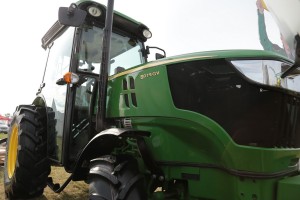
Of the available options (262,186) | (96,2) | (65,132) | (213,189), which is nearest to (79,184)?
(65,132)

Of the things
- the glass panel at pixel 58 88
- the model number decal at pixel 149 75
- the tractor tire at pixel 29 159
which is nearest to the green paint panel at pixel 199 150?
the model number decal at pixel 149 75

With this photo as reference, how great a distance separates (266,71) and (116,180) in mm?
1322

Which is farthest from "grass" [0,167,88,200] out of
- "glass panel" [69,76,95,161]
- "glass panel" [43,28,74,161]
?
"glass panel" [69,76,95,161]

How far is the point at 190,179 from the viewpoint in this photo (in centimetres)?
230

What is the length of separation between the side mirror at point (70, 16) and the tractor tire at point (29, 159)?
1.63m

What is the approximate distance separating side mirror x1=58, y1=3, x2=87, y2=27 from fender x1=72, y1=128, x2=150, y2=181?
1131mm

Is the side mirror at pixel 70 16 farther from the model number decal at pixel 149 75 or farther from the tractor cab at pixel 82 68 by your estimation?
the model number decal at pixel 149 75

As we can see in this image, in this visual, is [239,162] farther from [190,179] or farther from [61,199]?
[61,199]

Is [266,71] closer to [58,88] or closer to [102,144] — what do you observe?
[102,144]

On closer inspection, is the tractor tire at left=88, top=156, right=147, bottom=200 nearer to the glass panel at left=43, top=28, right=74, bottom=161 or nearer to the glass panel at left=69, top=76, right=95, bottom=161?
the glass panel at left=69, top=76, right=95, bottom=161

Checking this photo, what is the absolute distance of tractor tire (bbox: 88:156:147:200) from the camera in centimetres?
218

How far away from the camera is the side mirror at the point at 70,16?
9.39ft

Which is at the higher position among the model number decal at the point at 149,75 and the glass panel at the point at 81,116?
the model number decal at the point at 149,75

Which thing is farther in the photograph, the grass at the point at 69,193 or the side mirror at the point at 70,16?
the grass at the point at 69,193
